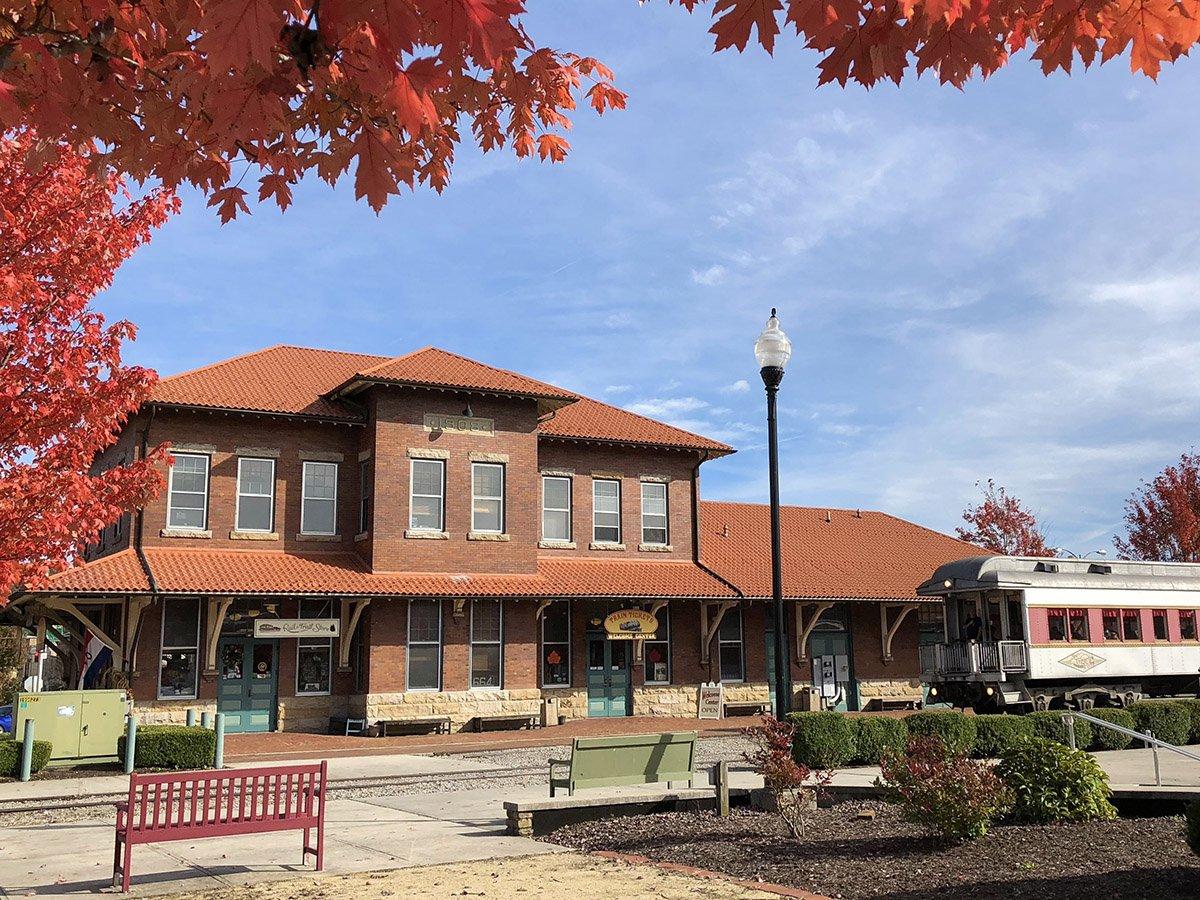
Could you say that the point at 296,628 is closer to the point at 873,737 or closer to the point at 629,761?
the point at 873,737

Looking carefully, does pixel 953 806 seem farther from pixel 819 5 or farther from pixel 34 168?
pixel 34 168

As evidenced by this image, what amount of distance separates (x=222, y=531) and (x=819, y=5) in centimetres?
2438

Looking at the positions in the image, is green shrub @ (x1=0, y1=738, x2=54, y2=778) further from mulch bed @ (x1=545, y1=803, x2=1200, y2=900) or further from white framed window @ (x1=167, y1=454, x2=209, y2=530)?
mulch bed @ (x1=545, y1=803, x2=1200, y2=900)

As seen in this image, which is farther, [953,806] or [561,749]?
[561,749]

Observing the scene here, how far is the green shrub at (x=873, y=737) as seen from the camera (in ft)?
51.9

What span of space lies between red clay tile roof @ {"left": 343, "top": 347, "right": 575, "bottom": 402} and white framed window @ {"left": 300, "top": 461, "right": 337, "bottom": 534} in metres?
2.43

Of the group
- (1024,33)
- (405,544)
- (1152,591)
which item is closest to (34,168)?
(1024,33)

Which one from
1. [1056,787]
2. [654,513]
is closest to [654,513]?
[654,513]

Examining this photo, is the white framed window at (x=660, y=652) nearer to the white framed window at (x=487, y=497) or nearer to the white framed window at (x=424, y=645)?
the white framed window at (x=487, y=497)

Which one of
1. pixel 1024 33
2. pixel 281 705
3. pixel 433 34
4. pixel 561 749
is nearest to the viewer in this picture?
pixel 433 34

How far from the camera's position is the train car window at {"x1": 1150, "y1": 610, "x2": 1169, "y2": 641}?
2716cm

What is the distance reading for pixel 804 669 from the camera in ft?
106

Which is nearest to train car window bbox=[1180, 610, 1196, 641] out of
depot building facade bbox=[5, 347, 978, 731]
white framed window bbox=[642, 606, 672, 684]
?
depot building facade bbox=[5, 347, 978, 731]

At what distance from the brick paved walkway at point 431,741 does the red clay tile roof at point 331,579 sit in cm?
327
